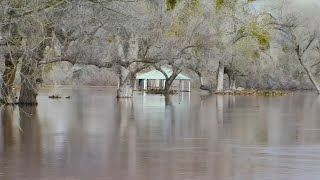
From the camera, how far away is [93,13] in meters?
19.2

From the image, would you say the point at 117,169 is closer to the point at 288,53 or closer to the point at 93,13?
the point at 93,13

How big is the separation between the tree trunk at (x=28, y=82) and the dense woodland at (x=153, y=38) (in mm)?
56

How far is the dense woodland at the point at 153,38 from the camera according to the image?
60.9 ft

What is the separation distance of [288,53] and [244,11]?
16.7 metres

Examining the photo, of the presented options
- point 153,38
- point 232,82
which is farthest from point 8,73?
point 232,82

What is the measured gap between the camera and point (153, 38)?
129 ft

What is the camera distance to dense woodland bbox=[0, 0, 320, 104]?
1856 cm

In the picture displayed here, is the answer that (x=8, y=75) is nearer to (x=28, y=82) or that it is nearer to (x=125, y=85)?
(x=28, y=82)

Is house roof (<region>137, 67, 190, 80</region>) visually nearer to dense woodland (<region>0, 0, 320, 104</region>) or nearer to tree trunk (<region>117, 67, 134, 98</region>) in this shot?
dense woodland (<region>0, 0, 320, 104</region>)

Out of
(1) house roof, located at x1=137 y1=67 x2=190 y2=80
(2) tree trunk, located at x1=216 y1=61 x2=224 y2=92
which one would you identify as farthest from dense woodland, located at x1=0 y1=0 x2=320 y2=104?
(1) house roof, located at x1=137 y1=67 x2=190 y2=80

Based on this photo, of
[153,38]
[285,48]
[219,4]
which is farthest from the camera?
[285,48]

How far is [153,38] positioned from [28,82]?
1254cm

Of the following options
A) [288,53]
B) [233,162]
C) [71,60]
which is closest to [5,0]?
[233,162]

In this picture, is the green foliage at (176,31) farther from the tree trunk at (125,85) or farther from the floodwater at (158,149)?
the floodwater at (158,149)
